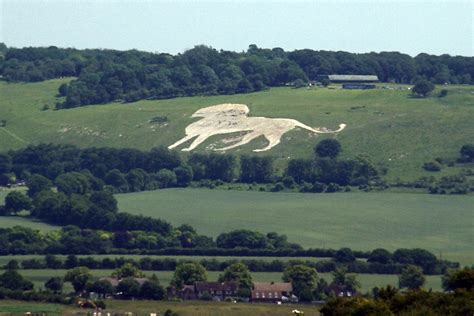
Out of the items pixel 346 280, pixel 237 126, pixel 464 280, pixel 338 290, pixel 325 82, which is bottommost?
pixel 338 290

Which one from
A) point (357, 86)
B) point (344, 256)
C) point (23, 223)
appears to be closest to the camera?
point (344, 256)

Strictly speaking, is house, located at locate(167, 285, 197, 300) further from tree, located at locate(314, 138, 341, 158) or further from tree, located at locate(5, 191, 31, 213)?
tree, located at locate(314, 138, 341, 158)

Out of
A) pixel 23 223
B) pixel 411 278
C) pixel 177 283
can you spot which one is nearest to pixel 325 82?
pixel 23 223

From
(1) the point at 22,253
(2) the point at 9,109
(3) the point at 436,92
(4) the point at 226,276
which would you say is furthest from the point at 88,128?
(4) the point at 226,276

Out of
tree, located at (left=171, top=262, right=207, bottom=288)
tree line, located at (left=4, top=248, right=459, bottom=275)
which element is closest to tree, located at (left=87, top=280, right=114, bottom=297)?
tree, located at (left=171, top=262, right=207, bottom=288)

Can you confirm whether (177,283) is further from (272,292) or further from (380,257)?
(380,257)
